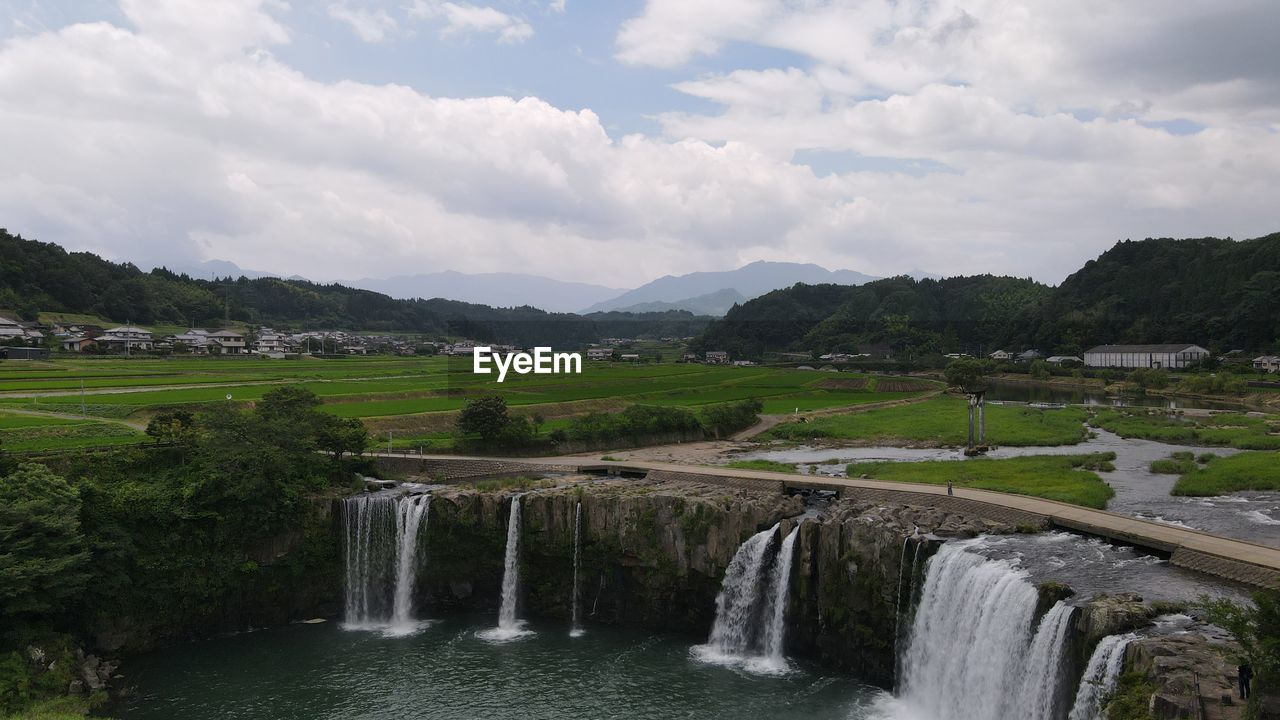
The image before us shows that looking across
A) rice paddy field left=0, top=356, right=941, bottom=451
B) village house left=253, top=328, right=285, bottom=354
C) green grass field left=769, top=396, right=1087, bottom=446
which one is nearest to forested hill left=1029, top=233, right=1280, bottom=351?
rice paddy field left=0, top=356, right=941, bottom=451

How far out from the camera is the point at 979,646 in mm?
27000

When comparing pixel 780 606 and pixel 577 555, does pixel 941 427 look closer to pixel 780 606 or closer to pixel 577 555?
pixel 780 606

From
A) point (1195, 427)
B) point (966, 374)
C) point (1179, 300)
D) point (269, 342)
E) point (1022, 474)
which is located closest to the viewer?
point (1022, 474)

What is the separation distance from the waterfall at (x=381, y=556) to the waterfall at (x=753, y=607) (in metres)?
15.0

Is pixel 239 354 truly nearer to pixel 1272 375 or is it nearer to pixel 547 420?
pixel 547 420

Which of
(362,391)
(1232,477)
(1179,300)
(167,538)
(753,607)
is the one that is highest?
(1179,300)

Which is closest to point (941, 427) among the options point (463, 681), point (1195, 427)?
point (1195, 427)

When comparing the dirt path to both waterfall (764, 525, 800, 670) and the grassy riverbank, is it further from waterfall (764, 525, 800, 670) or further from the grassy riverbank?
the grassy riverbank

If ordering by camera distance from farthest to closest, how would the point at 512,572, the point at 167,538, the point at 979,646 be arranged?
the point at 512,572 → the point at 167,538 → the point at 979,646

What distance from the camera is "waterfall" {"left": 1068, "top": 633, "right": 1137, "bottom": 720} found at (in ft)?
69.7

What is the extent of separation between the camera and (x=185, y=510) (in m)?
39.7

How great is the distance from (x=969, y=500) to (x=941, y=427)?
128ft

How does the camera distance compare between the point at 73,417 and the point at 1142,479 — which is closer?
the point at 1142,479

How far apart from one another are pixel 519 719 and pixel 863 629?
13377mm
